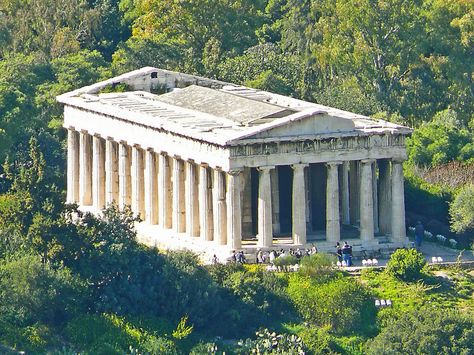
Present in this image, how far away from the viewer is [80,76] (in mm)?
157375

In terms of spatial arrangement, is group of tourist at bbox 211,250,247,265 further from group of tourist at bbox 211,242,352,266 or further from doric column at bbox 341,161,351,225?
doric column at bbox 341,161,351,225

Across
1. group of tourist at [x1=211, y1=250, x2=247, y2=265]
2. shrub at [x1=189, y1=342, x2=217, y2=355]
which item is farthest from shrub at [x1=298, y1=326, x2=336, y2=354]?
group of tourist at [x1=211, y1=250, x2=247, y2=265]

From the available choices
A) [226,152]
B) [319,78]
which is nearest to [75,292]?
[226,152]

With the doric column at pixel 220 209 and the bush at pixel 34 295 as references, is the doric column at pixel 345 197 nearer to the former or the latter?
the doric column at pixel 220 209

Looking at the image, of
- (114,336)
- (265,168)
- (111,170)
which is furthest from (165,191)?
(114,336)

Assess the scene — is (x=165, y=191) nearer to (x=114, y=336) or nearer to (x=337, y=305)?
(x=337, y=305)

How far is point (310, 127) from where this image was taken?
12762 cm

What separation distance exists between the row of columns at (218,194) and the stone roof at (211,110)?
1715 mm

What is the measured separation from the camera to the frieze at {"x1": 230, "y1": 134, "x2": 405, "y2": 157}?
416ft

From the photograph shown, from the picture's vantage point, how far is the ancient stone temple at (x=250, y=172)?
127562 millimetres

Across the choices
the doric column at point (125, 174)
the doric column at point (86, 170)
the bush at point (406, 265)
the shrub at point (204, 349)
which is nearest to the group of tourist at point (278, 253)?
the bush at point (406, 265)

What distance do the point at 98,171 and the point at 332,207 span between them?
1727 cm

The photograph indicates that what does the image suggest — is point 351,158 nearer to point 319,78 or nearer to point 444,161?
point 444,161

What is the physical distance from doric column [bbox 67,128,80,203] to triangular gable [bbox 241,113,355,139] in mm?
20054
